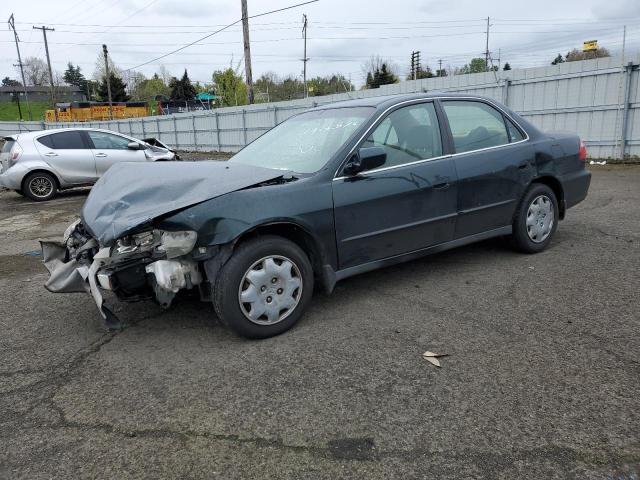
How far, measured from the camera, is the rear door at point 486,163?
14.1ft

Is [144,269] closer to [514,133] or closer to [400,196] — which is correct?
[400,196]

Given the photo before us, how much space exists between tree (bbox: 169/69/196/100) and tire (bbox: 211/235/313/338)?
8515cm

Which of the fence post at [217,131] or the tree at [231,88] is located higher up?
the tree at [231,88]

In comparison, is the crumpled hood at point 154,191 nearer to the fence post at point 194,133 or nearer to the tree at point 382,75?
the fence post at point 194,133

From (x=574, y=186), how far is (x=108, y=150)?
363 inches

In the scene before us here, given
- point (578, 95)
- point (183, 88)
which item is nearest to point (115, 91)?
point (183, 88)

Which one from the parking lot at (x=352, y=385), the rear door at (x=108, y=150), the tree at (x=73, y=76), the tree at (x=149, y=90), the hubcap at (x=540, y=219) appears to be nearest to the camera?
the parking lot at (x=352, y=385)

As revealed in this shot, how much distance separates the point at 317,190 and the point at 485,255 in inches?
92.4

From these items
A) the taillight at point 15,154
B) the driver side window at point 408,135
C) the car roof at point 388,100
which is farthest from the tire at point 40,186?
the driver side window at point 408,135

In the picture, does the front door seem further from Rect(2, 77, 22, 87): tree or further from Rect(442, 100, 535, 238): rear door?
Rect(2, 77, 22, 87): tree

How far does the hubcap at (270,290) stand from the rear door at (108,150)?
8569 millimetres

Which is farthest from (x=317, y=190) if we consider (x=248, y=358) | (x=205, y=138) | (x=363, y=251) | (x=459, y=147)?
(x=205, y=138)

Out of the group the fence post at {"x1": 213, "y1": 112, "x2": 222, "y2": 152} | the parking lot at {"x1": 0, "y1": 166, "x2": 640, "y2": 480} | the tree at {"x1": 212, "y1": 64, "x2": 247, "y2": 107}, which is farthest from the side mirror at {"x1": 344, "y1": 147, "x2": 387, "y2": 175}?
the tree at {"x1": 212, "y1": 64, "x2": 247, "y2": 107}

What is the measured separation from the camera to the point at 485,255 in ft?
16.5
